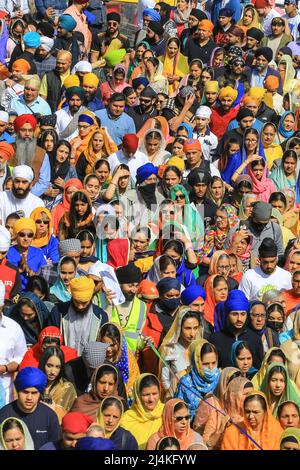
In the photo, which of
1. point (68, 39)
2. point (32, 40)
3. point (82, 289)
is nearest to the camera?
point (82, 289)

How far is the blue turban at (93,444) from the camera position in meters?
12.2

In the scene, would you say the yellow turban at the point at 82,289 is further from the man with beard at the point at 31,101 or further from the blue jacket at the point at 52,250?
the man with beard at the point at 31,101

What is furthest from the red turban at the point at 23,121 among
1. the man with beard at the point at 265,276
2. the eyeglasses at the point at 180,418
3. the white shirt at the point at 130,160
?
the eyeglasses at the point at 180,418

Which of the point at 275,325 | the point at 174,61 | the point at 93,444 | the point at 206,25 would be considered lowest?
the point at 93,444

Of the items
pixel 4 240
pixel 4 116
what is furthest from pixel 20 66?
pixel 4 240

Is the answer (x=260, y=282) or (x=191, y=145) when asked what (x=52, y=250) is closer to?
(x=260, y=282)

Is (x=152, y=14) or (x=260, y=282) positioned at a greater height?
(x=152, y=14)

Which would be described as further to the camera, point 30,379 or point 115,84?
point 115,84

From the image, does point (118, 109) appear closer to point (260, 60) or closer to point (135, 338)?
point (260, 60)

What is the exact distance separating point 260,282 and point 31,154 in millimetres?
2959

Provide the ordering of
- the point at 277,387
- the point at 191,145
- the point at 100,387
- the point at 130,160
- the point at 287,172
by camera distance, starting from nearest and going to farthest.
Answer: the point at 100,387, the point at 277,387, the point at 130,160, the point at 191,145, the point at 287,172

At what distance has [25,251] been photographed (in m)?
16.5

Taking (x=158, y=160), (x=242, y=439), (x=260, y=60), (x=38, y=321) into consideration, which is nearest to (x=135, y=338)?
(x=38, y=321)

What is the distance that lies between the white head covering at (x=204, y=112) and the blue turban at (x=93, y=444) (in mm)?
8477
